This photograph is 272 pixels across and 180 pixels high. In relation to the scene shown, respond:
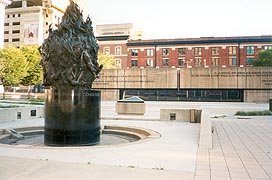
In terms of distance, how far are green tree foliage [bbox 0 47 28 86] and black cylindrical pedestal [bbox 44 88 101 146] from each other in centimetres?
3780

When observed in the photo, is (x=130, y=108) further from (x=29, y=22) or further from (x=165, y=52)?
(x=29, y=22)

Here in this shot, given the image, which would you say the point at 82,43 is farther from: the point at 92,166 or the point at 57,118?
the point at 92,166

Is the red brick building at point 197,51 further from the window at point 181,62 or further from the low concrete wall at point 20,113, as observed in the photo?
the low concrete wall at point 20,113

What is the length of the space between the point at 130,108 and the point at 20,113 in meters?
8.28

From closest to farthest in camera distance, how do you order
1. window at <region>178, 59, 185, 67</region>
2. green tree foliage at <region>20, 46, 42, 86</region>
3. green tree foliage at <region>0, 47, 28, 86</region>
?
green tree foliage at <region>0, 47, 28, 86</region> → green tree foliage at <region>20, 46, 42, 86</region> → window at <region>178, 59, 185, 67</region>

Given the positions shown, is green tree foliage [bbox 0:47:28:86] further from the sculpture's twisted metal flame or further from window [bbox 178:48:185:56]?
window [bbox 178:48:185:56]

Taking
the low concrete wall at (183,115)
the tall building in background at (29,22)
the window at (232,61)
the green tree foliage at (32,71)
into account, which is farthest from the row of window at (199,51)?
the low concrete wall at (183,115)

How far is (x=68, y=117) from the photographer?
33.5 ft

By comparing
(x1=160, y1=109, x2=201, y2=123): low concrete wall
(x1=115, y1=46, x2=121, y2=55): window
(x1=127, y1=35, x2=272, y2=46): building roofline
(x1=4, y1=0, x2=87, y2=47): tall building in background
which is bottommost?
(x1=160, y1=109, x2=201, y2=123): low concrete wall

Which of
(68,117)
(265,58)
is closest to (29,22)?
(265,58)

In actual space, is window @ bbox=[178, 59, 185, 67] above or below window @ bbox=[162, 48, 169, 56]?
below

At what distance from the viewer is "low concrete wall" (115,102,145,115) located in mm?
21820

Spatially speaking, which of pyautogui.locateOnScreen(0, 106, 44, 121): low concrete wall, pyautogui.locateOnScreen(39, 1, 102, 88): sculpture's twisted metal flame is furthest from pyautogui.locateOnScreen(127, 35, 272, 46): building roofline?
pyautogui.locateOnScreen(39, 1, 102, 88): sculpture's twisted metal flame

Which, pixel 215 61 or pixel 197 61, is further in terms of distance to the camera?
pixel 197 61
